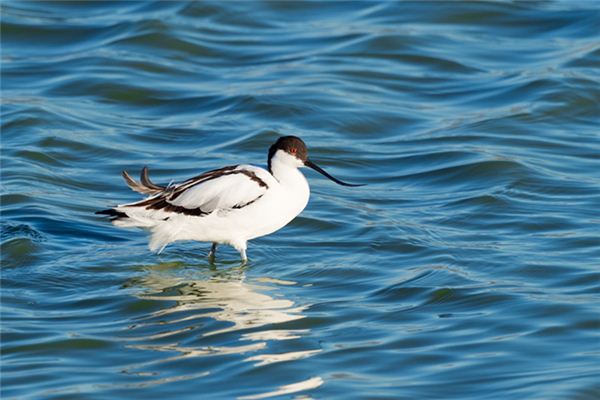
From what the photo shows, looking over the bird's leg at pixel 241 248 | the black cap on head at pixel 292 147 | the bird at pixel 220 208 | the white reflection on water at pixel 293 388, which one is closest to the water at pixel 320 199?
the white reflection on water at pixel 293 388

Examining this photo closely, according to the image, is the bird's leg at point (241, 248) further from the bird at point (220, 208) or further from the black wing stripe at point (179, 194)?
the black wing stripe at point (179, 194)

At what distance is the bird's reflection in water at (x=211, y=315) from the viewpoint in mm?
8891

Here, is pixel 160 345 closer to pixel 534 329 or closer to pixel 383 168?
pixel 534 329

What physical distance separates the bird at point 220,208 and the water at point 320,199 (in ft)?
1.11

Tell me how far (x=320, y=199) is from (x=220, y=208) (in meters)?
2.24

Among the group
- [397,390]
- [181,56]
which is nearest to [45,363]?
[397,390]

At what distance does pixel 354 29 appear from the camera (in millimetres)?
18656

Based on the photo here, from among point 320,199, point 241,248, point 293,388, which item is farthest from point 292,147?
point 293,388

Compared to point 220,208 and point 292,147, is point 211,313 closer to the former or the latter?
point 220,208

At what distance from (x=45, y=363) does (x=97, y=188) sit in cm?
472

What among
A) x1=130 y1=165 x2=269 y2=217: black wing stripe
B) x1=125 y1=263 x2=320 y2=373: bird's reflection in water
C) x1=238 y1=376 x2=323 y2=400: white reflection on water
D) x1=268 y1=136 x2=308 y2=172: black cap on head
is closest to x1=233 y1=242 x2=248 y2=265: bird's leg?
x1=125 y1=263 x2=320 y2=373: bird's reflection in water

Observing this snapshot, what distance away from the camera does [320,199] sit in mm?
12945

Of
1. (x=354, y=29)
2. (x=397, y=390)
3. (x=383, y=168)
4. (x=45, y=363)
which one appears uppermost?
(x=354, y=29)

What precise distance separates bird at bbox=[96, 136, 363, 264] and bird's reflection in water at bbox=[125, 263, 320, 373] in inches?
13.3
